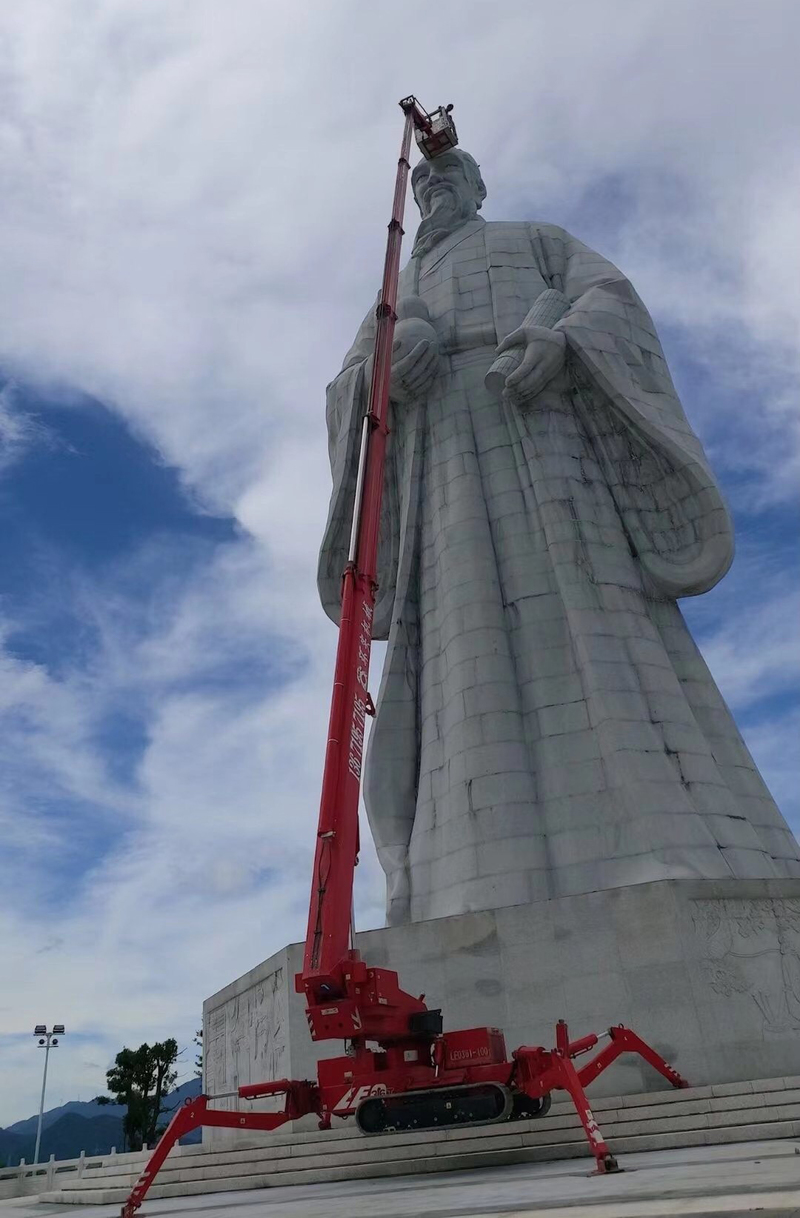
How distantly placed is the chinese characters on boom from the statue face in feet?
26.7

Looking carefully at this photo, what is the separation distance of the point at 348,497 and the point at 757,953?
21.5ft

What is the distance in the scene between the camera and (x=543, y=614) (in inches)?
391

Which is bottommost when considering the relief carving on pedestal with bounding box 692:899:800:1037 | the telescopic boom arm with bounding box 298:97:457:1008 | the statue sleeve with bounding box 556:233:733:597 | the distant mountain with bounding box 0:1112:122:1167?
the relief carving on pedestal with bounding box 692:899:800:1037

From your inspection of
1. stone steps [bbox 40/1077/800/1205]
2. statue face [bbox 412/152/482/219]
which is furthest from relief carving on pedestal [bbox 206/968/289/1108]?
statue face [bbox 412/152/482/219]

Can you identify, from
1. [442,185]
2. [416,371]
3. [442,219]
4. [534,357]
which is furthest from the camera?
[442,185]

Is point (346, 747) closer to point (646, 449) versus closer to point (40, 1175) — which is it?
point (646, 449)

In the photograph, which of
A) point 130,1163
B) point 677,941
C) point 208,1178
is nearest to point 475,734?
point 677,941

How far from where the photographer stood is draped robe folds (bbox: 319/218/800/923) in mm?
8656

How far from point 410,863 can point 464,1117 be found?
406cm

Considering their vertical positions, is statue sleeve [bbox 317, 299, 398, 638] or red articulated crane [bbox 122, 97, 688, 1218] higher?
statue sleeve [bbox 317, 299, 398, 638]

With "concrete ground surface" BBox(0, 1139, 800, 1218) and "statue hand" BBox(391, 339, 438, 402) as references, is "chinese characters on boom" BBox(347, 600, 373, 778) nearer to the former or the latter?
"concrete ground surface" BBox(0, 1139, 800, 1218)

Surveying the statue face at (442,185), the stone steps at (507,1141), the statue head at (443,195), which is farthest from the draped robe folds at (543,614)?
the stone steps at (507,1141)

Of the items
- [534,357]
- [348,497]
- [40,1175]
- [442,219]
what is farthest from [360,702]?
[40,1175]

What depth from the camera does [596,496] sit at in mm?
10523
